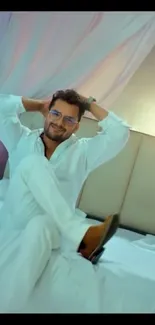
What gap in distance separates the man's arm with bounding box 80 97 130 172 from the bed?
0.43m

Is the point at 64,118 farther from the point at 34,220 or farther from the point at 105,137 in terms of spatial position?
the point at 34,220

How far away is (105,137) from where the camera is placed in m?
1.60

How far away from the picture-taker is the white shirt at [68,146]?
4.83 feet

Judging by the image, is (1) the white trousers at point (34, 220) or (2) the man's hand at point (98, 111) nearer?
(1) the white trousers at point (34, 220)

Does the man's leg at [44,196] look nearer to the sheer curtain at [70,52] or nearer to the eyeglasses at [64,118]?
the eyeglasses at [64,118]

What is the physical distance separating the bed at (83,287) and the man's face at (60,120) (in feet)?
Answer: 1.37

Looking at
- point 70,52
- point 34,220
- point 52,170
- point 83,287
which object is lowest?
point 83,287

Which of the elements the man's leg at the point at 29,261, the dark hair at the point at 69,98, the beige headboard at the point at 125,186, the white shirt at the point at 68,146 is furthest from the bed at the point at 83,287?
the beige headboard at the point at 125,186

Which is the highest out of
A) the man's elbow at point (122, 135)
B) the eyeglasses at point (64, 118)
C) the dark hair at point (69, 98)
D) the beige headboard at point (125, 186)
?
the dark hair at point (69, 98)

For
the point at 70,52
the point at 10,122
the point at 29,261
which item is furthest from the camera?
the point at 70,52

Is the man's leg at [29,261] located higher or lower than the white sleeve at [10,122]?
lower

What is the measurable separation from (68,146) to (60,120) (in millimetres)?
115

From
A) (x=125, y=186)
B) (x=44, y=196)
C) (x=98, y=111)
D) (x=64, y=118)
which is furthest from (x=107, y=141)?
(x=125, y=186)
